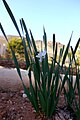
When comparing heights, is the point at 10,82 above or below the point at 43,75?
below

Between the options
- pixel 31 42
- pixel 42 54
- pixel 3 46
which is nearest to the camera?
pixel 42 54

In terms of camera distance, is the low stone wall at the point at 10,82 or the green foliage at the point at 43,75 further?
the low stone wall at the point at 10,82

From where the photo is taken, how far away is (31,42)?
1432 mm

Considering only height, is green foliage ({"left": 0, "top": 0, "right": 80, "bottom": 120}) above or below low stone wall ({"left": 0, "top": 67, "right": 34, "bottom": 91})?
above

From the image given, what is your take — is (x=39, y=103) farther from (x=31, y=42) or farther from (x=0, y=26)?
(x=0, y=26)

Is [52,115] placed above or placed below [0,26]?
below

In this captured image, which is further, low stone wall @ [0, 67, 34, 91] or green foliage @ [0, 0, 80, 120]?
low stone wall @ [0, 67, 34, 91]

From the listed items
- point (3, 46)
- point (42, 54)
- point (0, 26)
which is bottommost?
point (3, 46)

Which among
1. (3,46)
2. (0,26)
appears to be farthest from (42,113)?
(3,46)

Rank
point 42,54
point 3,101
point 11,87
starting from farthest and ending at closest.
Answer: point 11,87 → point 3,101 → point 42,54

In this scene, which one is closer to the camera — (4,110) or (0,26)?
(0,26)

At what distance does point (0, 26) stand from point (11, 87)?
0.88 m

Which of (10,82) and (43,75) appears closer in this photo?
(43,75)

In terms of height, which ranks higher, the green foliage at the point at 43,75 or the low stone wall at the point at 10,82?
the green foliage at the point at 43,75
